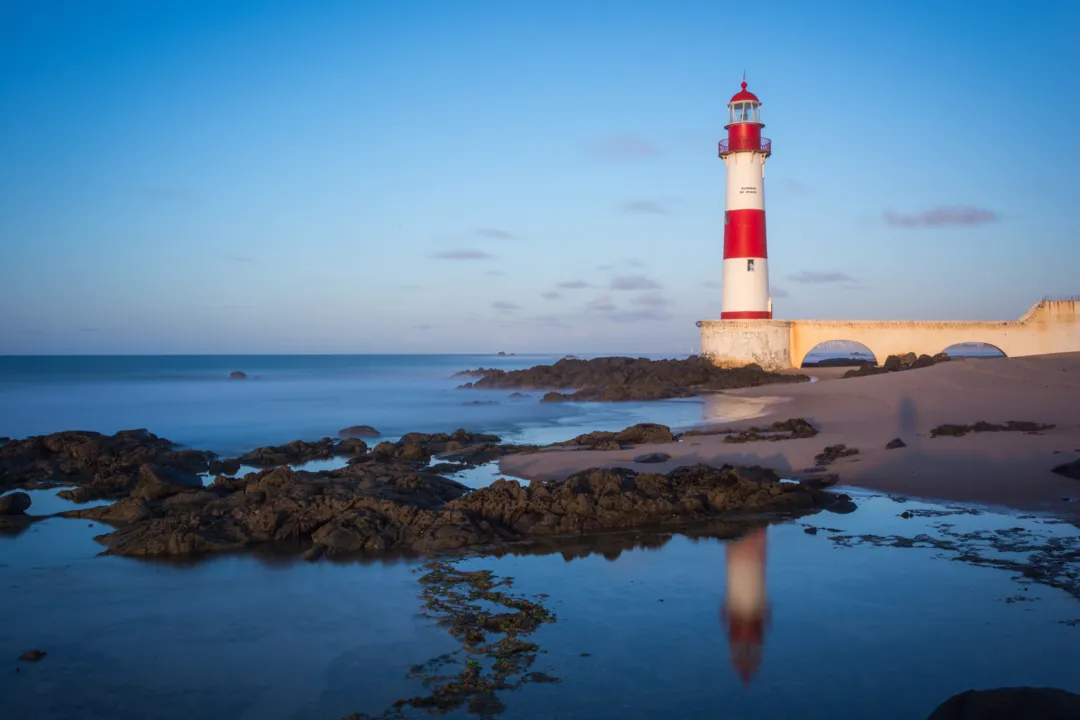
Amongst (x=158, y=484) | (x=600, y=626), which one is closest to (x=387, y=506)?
(x=158, y=484)

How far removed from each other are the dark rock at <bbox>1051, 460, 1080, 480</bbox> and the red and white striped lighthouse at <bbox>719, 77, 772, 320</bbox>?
1880 cm

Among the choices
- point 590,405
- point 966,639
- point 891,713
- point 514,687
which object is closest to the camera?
point 891,713

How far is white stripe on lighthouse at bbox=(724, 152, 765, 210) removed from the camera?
90.5 ft

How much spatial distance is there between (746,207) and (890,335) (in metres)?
6.36

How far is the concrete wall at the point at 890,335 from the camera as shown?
26.5 meters

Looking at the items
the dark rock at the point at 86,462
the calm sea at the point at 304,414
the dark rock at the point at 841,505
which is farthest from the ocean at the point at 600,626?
the calm sea at the point at 304,414

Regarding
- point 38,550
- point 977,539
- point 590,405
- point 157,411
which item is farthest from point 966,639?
point 157,411

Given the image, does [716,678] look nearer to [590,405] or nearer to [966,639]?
[966,639]

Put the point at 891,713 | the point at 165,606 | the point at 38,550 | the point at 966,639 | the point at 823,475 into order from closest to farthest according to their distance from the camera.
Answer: the point at 891,713
the point at 966,639
the point at 165,606
the point at 38,550
the point at 823,475

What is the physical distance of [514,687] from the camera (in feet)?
14.7

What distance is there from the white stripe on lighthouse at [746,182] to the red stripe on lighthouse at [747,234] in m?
0.23

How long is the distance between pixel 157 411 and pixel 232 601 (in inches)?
835

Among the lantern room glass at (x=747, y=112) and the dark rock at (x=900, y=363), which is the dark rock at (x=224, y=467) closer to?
the dark rock at (x=900, y=363)

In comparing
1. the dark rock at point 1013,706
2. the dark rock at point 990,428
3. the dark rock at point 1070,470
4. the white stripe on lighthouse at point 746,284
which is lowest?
the dark rock at point 1013,706
